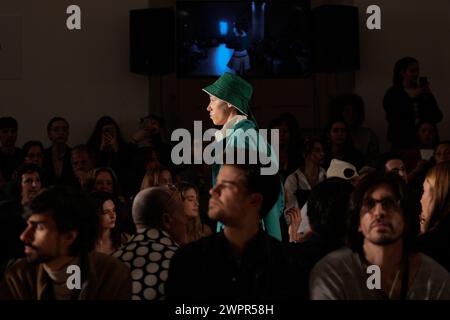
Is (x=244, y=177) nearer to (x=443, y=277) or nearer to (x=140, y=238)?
(x=140, y=238)

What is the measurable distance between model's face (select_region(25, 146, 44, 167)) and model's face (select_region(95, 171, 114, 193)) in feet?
3.22

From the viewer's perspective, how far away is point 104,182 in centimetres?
410

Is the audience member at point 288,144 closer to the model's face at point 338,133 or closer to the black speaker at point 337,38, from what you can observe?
the model's face at point 338,133

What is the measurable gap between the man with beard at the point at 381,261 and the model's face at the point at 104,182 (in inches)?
81.0

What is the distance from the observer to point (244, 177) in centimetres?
232

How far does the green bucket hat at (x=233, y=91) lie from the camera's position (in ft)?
10.9

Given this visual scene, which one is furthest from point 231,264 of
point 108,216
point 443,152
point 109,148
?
point 109,148

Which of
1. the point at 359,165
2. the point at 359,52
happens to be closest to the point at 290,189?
the point at 359,165

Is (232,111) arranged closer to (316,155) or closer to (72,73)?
(316,155)

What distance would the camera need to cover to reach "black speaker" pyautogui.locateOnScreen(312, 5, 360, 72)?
6.05m

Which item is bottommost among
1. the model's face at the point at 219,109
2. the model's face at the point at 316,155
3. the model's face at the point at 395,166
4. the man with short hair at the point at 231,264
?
the man with short hair at the point at 231,264

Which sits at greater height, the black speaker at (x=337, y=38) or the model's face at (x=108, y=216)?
the black speaker at (x=337, y=38)

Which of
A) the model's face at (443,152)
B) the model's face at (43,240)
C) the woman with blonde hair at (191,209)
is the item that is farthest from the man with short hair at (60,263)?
the model's face at (443,152)

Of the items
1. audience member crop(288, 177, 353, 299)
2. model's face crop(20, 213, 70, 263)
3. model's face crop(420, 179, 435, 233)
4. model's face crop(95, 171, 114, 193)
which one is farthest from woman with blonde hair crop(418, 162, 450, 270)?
model's face crop(95, 171, 114, 193)
